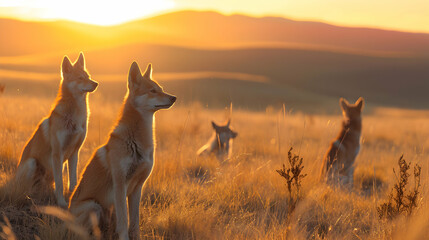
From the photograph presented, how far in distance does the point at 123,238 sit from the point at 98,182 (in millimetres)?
572

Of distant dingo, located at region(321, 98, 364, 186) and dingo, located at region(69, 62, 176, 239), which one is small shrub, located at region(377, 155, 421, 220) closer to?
distant dingo, located at region(321, 98, 364, 186)

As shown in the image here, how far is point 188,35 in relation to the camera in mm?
145750

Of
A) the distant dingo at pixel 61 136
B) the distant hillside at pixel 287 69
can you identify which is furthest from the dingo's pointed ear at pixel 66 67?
the distant hillside at pixel 287 69

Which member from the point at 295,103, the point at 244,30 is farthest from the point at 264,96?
the point at 244,30

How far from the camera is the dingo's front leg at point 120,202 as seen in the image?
337 centimetres

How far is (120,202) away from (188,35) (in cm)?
14673

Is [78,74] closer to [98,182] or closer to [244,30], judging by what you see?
[98,182]

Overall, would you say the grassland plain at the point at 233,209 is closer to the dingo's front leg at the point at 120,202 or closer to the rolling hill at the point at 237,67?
the dingo's front leg at the point at 120,202

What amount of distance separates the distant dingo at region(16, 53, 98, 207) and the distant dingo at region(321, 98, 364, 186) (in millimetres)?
3828

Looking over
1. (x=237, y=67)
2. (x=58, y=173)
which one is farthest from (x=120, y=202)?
(x=237, y=67)

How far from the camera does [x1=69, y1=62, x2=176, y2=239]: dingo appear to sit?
3.39m

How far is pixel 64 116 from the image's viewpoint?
4422 millimetres

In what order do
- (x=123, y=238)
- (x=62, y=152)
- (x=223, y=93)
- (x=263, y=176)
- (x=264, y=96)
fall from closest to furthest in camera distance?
(x=123, y=238)
(x=62, y=152)
(x=263, y=176)
(x=223, y=93)
(x=264, y=96)

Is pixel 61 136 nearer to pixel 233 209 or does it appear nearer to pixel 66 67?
pixel 66 67
